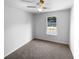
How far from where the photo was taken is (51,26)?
5.41 m

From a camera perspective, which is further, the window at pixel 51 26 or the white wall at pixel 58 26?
the window at pixel 51 26

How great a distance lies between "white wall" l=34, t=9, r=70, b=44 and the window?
10.2 inches

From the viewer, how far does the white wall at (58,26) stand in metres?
4.62

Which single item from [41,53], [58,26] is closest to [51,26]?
[58,26]

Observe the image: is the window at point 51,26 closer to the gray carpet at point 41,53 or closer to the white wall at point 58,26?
the white wall at point 58,26

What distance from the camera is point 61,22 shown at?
4.81 metres

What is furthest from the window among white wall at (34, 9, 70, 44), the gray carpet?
the gray carpet

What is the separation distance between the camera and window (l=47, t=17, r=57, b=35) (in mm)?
5250

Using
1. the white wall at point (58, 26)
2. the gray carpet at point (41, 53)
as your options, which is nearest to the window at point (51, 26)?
the white wall at point (58, 26)

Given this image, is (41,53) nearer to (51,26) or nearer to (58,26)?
(58,26)

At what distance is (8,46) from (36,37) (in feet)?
10.3

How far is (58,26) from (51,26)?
63cm

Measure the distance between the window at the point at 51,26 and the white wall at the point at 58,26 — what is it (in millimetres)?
260

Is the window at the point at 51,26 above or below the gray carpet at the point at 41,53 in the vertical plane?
above
